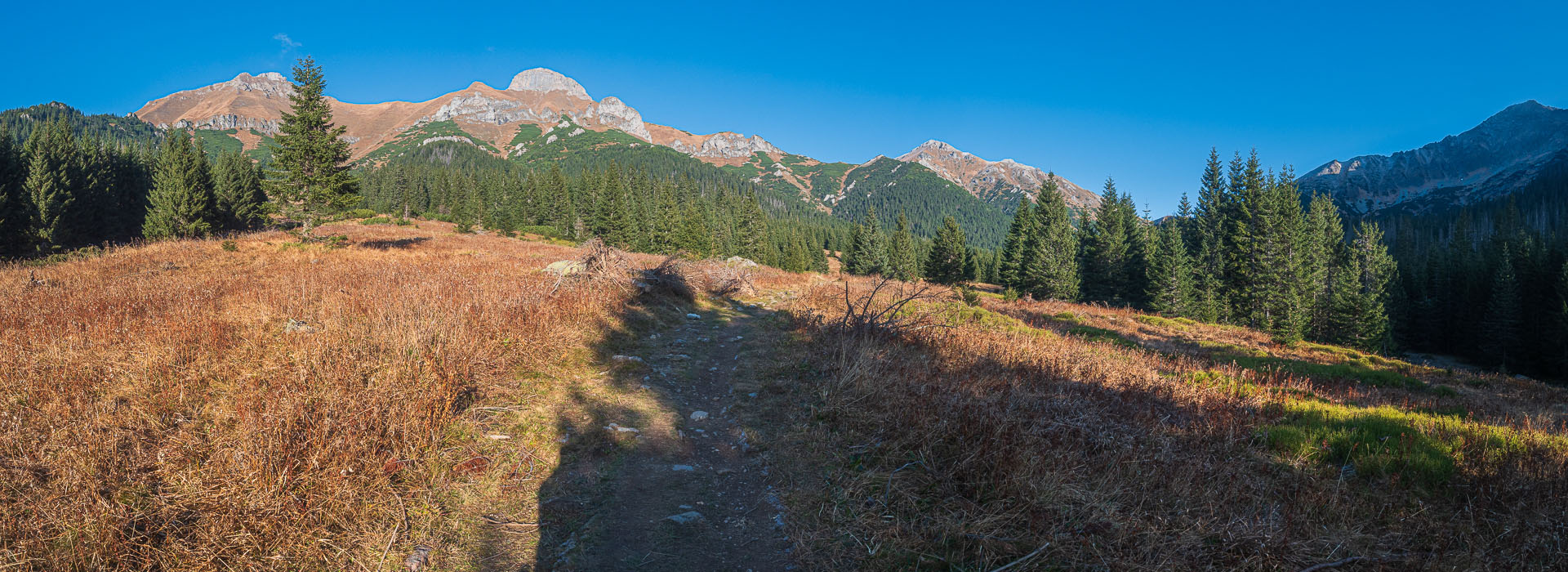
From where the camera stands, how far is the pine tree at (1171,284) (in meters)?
42.3

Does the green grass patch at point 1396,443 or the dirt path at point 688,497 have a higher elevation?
the green grass patch at point 1396,443

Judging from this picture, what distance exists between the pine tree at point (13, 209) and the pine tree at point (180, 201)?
223 inches

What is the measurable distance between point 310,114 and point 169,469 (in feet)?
94.5

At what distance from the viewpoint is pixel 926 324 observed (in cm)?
1102

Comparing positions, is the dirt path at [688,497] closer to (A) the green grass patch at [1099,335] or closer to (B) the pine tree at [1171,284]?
(A) the green grass patch at [1099,335]

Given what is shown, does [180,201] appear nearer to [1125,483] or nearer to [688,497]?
[688,497]

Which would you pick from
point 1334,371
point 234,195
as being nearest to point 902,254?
point 1334,371

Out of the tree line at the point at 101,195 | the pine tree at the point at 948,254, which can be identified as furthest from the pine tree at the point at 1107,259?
the tree line at the point at 101,195

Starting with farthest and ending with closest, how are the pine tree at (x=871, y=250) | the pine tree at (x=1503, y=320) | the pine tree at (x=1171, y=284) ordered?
the pine tree at (x=871, y=250)
the pine tree at (x=1171, y=284)
the pine tree at (x=1503, y=320)

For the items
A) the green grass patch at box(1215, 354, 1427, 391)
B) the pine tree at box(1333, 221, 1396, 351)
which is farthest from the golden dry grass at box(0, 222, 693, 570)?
the pine tree at box(1333, 221, 1396, 351)

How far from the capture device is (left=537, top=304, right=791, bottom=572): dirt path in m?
3.79

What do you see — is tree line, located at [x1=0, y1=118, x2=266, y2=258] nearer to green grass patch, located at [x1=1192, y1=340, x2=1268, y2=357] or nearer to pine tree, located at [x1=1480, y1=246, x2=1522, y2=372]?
green grass patch, located at [x1=1192, y1=340, x2=1268, y2=357]

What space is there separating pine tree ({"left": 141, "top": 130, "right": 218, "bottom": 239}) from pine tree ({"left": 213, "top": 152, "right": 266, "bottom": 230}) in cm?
361

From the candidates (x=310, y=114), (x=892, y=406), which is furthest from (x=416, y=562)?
(x=310, y=114)
